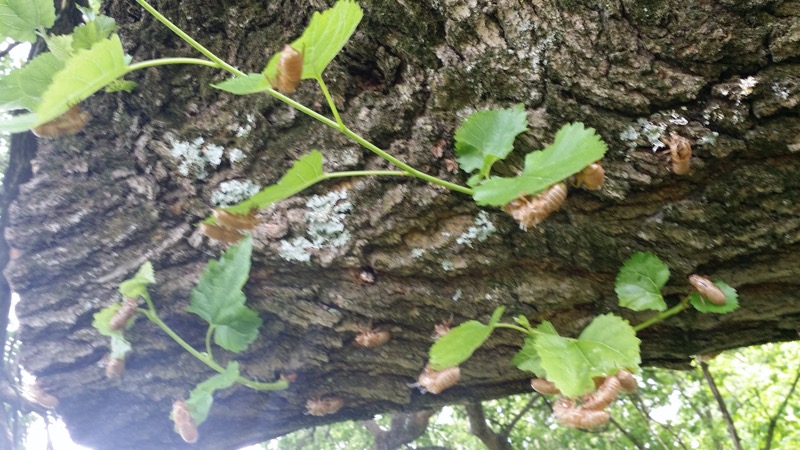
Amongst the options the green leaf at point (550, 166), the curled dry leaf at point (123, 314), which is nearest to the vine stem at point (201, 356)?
Answer: the curled dry leaf at point (123, 314)

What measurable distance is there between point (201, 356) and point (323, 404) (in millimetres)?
423

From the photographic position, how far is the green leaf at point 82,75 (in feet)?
2.52

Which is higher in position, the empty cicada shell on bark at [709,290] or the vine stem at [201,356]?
the empty cicada shell on bark at [709,290]

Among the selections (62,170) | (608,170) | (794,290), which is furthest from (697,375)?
(62,170)

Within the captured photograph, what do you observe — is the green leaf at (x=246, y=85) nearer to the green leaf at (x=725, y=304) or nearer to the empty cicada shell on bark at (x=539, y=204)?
the empty cicada shell on bark at (x=539, y=204)

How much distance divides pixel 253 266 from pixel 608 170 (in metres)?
0.91

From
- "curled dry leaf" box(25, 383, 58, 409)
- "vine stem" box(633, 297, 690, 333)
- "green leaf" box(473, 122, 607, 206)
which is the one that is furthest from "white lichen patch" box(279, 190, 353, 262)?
"curled dry leaf" box(25, 383, 58, 409)

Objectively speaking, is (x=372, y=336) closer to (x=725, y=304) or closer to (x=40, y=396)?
(x=725, y=304)

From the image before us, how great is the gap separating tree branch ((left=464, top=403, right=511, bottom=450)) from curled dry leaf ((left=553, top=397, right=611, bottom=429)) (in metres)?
2.76

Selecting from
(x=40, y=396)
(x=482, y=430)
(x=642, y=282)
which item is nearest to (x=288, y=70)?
(x=642, y=282)

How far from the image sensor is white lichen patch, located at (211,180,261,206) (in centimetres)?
138

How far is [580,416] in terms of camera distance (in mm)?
1147

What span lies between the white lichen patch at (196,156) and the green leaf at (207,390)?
51 cm

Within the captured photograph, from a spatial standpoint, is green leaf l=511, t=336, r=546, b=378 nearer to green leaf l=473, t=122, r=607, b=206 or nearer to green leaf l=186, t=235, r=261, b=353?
green leaf l=473, t=122, r=607, b=206
